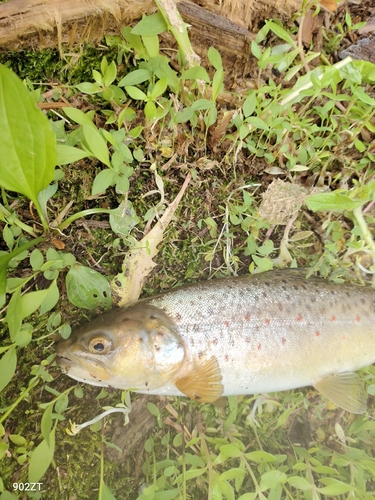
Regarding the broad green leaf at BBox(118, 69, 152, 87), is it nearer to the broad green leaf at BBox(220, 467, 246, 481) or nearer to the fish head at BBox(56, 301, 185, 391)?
the fish head at BBox(56, 301, 185, 391)

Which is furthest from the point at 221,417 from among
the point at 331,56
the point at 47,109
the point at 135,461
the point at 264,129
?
the point at 331,56

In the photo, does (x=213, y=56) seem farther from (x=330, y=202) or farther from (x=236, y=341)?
(x=236, y=341)

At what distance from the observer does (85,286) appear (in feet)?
7.00

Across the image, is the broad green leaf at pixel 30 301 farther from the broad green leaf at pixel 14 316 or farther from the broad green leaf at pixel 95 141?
the broad green leaf at pixel 95 141

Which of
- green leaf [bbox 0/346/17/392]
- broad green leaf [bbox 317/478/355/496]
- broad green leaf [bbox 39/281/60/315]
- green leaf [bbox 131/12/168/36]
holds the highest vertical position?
green leaf [bbox 131/12/168/36]

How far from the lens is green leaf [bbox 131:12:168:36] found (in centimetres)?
193

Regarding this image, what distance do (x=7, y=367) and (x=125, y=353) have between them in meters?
0.56

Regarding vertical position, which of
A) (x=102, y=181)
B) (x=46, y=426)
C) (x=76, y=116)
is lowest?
(x=46, y=426)

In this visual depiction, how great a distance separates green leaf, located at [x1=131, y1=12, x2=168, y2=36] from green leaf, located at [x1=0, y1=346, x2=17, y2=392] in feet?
5.43

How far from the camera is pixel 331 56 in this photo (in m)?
2.63

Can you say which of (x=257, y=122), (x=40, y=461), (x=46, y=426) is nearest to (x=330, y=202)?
(x=257, y=122)

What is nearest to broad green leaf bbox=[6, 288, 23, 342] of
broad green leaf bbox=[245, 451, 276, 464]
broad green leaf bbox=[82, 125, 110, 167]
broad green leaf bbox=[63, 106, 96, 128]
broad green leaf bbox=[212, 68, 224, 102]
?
broad green leaf bbox=[82, 125, 110, 167]

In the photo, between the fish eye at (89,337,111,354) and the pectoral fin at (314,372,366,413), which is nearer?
the fish eye at (89,337,111,354)

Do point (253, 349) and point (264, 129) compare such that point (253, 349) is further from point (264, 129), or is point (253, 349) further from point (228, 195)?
point (264, 129)
